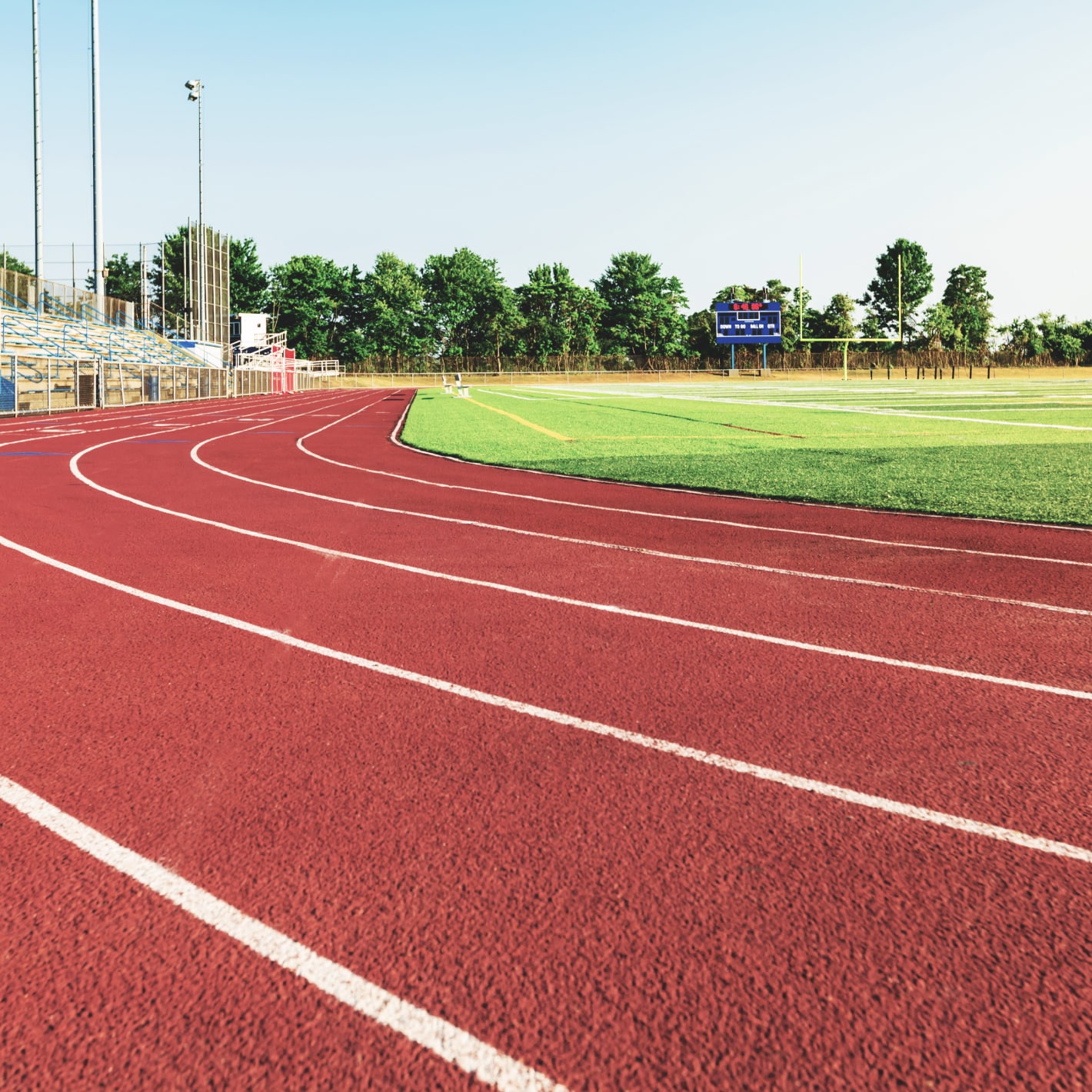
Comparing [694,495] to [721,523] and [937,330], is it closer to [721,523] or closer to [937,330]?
[721,523]

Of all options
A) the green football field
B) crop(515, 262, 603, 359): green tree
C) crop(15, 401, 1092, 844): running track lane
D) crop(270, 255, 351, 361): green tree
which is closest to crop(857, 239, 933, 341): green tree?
crop(515, 262, 603, 359): green tree

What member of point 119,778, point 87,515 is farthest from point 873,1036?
point 87,515

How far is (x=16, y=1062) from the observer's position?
2.08 metres

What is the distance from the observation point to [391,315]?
106m

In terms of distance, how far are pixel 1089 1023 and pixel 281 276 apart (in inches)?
4408

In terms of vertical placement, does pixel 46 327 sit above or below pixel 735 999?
above

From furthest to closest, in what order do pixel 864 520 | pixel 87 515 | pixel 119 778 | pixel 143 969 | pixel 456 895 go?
pixel 87 515 < pixel 864 520 < pixel 119 778 < pixel 456 895 < pixel 143 969

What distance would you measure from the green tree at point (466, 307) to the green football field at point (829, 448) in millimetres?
83372

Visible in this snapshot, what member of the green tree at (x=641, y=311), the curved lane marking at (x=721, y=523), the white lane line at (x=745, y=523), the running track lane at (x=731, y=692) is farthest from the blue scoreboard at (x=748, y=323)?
the running track lane at (x=731, y=692)

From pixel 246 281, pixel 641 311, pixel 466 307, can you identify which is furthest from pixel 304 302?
pixel 641 311

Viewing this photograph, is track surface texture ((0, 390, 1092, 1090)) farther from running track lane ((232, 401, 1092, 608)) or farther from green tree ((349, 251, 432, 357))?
green tree ((349, 251, 432, 357))

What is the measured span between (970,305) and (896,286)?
37.5 ft

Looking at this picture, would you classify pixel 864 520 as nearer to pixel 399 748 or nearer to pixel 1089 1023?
pixel 399 748

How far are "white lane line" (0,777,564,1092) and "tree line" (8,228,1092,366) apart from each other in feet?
336
